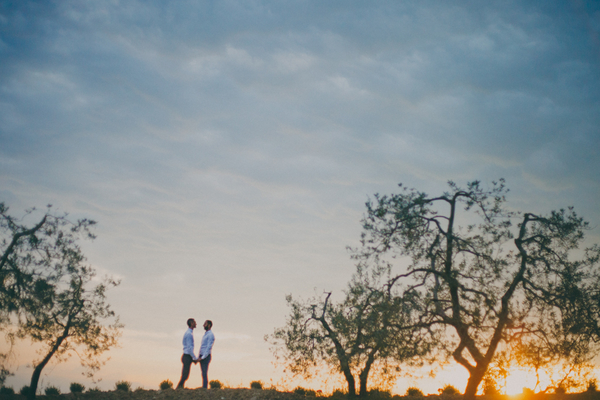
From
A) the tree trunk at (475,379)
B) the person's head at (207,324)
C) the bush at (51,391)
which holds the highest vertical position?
the person's head at (207,324)

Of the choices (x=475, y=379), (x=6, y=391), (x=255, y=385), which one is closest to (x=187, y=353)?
(x=255, y=385)

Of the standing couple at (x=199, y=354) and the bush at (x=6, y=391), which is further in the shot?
the bush at (x=6, y=391)

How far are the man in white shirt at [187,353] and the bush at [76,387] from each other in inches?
205

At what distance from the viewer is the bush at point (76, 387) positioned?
1819cm

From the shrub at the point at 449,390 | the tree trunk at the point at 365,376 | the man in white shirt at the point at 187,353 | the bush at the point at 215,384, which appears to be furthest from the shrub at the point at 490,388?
the man in white shirt at the point at 187,353

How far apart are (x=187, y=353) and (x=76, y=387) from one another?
6.22 meters

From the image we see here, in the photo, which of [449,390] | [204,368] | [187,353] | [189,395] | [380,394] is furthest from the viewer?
[449,390]

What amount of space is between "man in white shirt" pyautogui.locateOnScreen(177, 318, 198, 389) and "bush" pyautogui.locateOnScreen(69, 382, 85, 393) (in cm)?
520

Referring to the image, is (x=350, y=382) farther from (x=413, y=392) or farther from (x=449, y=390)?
(x=449, y=390)

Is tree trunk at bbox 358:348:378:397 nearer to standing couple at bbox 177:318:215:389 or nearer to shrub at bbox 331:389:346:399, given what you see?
shrub at bbox 331:389:346:399

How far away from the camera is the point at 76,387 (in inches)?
720

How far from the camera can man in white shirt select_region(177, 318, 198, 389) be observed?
54.7 feet

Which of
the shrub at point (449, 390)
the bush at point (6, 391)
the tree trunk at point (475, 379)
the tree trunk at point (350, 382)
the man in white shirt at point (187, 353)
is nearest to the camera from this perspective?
the man in white shirt at point (187, 353)

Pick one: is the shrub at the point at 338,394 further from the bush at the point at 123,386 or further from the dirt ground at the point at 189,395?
the bush at the point at 123,386
